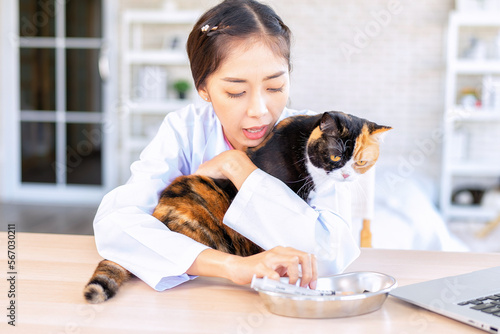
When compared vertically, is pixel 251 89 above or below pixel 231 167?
above

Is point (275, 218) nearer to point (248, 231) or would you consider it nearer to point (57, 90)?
point (248, 231)

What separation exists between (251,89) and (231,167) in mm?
149

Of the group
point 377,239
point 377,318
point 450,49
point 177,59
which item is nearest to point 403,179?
point 450,49

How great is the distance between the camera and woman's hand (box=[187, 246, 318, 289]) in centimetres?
82

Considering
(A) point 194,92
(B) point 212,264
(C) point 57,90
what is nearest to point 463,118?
(A) point 194,92

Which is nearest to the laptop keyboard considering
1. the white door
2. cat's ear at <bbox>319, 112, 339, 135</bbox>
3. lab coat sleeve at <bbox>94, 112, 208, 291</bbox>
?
cat's ear at <bbox>319, 112, 339, 135</bbox>

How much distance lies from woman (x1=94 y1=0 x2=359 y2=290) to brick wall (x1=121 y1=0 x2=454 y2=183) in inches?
146

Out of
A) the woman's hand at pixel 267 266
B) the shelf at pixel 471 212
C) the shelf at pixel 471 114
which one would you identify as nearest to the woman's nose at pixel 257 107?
the woman's hand at pixel 267 266

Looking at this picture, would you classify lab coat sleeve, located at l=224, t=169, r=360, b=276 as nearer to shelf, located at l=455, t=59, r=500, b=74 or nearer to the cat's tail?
the cat's tail

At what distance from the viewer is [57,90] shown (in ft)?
16.8

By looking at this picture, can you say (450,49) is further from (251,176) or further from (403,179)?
(251,176)

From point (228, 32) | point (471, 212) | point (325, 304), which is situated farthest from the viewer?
point (471, 212)

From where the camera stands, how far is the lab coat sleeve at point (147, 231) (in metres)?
0.91

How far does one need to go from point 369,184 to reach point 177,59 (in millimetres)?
3854
